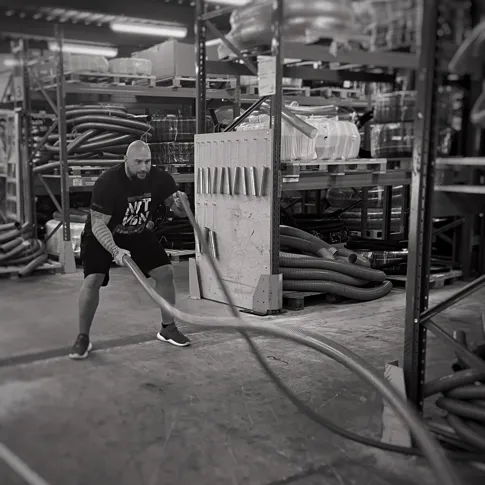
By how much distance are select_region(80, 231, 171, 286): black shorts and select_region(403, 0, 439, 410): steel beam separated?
2.71 m

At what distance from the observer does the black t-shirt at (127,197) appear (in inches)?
224

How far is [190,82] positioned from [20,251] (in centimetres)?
393

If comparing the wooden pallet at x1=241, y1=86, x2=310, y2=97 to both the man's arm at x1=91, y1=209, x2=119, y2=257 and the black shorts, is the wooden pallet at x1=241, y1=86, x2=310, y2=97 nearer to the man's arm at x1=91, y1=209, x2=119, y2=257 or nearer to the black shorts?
the black shorts

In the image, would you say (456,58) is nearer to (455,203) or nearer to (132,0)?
(455,203)

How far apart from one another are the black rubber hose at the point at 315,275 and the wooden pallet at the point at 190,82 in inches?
177

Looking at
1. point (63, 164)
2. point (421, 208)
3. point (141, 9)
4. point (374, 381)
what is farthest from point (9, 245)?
point (374, 381)

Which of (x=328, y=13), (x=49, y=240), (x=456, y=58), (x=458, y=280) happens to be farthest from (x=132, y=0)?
(x=456, y=58)

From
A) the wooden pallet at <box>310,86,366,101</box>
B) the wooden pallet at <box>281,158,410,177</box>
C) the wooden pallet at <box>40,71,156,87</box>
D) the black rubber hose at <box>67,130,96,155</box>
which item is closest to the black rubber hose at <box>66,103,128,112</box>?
the wooden pallet at <box>40,71,156,87</box>

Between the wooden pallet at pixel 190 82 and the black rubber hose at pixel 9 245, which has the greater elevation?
the wooden pallet at pixel 190 82

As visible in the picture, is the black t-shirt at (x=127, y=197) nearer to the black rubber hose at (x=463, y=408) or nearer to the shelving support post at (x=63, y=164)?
the black rubber hose at (x=463, y=408)

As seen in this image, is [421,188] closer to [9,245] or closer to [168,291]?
[168,291]

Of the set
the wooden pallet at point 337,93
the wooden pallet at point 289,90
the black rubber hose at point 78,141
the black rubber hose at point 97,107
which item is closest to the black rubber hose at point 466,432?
the black rubber hose at point 78,141

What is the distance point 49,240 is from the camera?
35.2ft

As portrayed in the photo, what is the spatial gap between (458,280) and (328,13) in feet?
20.1
